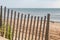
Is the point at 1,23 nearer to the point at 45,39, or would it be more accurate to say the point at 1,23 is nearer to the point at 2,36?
the point at 2,36

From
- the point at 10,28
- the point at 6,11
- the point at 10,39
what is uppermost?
the point at 6,11

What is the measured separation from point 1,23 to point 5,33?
2.14 feet

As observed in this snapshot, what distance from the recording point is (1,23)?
9812mm

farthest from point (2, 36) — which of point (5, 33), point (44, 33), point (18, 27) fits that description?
point (44, 33)

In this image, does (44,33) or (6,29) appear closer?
(44,33)

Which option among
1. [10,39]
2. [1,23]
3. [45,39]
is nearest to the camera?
[45,39]

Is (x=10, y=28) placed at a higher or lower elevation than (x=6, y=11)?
lower

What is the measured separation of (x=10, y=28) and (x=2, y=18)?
112 cm

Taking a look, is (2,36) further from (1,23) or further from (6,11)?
(6,11)

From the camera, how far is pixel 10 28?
30.3 feet

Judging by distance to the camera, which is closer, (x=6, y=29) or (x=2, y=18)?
(x=6, y=29)

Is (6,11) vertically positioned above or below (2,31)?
above

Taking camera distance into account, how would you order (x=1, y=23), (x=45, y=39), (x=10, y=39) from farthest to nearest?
(x=1, y=23) < (x=10, y=39) < (x=45, y=39)

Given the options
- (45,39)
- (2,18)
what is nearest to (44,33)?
(45,39)
